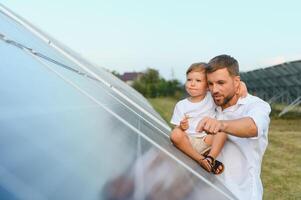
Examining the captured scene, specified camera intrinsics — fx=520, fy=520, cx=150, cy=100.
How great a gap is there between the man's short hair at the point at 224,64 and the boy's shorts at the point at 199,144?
401 mm

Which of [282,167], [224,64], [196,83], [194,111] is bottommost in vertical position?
[282,167]

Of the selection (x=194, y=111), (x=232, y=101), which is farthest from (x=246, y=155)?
(x=194, y=111)

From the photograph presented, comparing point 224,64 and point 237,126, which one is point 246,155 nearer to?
point 237,126

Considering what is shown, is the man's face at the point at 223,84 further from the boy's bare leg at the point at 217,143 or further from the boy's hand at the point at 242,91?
the boy's bare leg at the point at 217,143

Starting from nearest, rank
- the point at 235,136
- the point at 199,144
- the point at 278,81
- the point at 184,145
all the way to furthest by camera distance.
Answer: the point at 235,136 < the point at 184,145 < the point at 199,144 < the point at 278,81

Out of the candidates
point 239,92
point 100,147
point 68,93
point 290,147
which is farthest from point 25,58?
point 290,147

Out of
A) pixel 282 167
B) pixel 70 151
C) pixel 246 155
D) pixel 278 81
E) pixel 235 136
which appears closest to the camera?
pixel 70 151

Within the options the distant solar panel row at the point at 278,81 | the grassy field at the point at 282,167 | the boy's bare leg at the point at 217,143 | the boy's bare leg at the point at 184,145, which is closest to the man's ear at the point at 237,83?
the boy's bare leg at the point at 217,143

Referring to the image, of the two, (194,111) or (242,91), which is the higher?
(242,91)

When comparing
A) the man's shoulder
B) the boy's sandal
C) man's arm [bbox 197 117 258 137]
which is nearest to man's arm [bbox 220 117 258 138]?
man's arm [bbox 197 117 258 137]

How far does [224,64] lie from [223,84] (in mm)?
86

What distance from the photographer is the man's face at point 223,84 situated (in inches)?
87.0

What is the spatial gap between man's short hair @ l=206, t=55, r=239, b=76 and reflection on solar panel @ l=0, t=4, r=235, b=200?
1.34 feet

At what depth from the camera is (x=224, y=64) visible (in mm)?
2223
